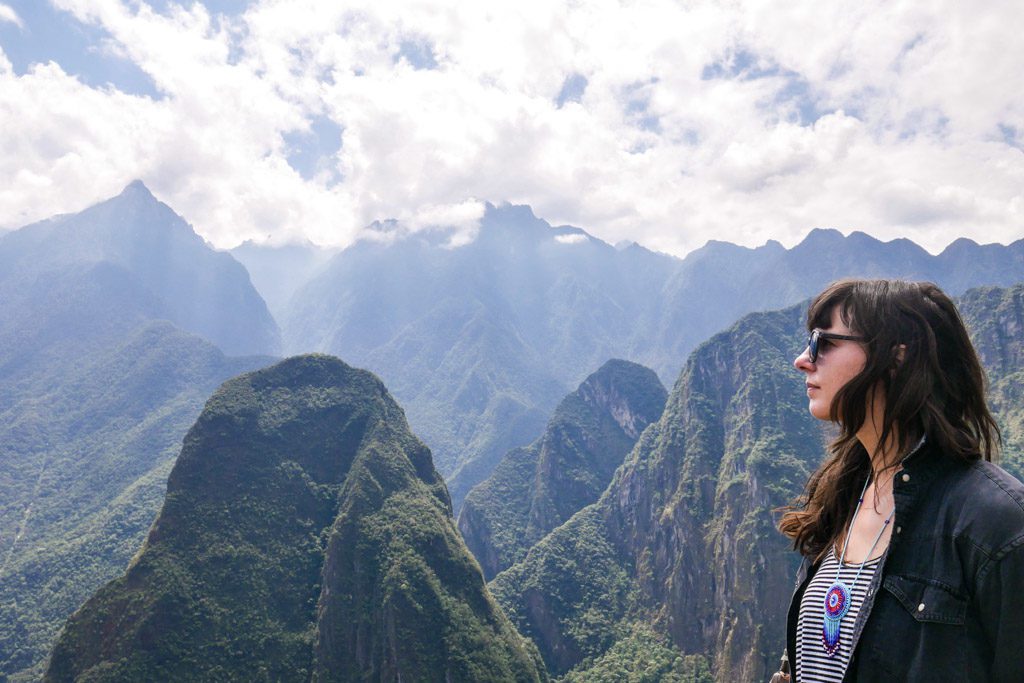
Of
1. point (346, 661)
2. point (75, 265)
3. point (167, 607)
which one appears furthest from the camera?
point (75, 265)

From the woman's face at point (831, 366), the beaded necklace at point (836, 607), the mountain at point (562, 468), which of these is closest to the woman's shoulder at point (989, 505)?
the beaded necklace at point (836, 607)

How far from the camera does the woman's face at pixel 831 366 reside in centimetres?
289

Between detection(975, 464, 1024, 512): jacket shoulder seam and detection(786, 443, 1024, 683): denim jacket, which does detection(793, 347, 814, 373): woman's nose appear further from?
detection(975, 464, 1024, 512): jacket shoulder seam

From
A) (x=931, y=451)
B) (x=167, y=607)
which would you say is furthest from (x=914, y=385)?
(x=167, y=607)

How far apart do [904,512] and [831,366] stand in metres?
0.78

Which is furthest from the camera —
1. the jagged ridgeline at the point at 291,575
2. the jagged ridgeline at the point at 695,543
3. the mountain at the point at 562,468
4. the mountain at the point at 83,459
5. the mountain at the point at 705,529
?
the mountain at the point at 562,468

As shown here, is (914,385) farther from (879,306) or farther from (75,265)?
(75,265)

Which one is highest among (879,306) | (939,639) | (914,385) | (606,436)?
(606,436)

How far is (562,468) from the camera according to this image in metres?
109

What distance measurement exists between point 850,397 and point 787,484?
6986 centimetres

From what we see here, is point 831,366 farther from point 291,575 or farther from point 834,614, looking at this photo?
point 291,575

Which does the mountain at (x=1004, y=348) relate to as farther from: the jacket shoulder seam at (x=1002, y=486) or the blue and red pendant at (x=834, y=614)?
the jacket shoulder seam at (x=1002, y=486)

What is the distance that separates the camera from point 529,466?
120 metres

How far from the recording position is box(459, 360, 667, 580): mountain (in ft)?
342
